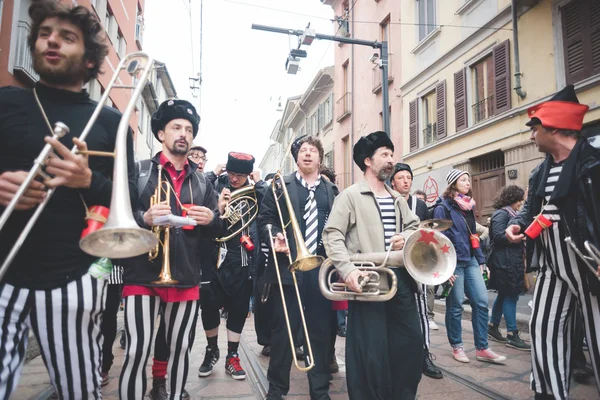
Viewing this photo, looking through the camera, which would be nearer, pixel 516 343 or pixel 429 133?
pixel 516 343

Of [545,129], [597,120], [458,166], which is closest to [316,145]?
[545,129]

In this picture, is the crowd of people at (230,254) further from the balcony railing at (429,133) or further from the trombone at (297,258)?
the balcony railing at (429,133)

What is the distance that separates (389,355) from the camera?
3.05 metres

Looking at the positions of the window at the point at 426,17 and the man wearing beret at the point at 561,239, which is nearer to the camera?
the man wearing beret at the point at 561,239

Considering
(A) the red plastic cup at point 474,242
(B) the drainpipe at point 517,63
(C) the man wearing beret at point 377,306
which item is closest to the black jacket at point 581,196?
(C) the man wearing beret at point 377,306

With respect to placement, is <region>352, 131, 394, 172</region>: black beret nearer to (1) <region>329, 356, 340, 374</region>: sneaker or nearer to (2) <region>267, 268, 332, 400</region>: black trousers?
(2) <region>267, 268, 332, 400</region>: black trousers

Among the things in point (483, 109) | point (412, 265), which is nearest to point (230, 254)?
point (412, 265)

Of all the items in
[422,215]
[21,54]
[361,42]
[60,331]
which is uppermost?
[361,42]

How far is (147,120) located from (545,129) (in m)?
28.9

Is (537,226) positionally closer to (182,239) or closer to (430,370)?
(430,370)

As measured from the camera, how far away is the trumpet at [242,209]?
4668 millimetres

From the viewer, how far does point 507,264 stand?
5336mm

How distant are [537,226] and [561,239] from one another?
0.55ft

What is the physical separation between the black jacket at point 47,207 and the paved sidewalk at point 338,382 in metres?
2.14
